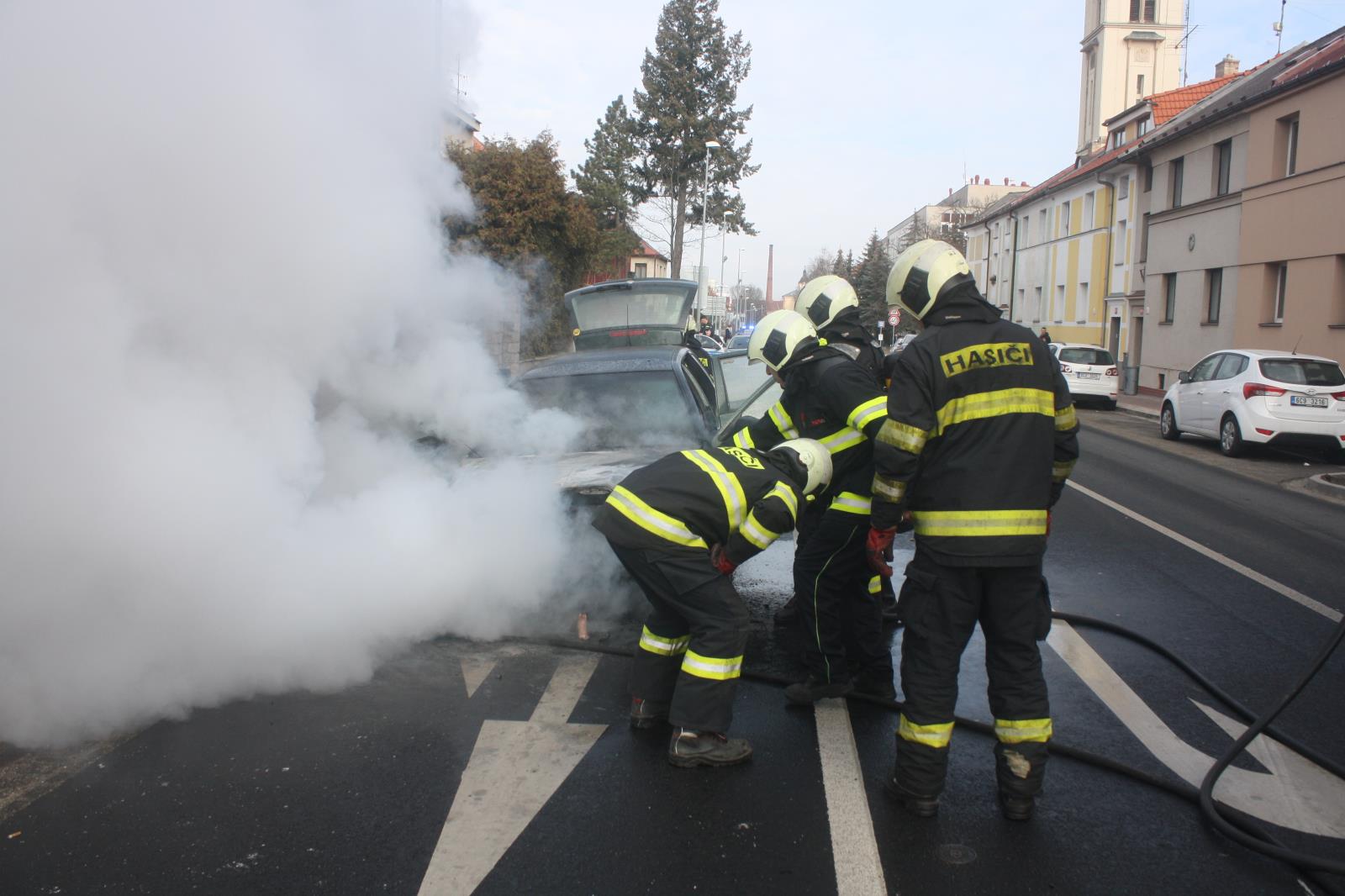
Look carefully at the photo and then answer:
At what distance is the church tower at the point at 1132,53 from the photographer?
4484cm

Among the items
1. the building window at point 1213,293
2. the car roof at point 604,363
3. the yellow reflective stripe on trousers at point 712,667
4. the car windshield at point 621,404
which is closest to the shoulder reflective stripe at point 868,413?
the yellow reflective stripe on trousers at point 712,667

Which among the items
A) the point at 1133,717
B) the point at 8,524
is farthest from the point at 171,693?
the point at 1133,717

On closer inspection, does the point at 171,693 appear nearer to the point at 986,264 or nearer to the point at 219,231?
the point at 219,231

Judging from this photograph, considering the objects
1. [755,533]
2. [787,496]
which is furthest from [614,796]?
[787,496]

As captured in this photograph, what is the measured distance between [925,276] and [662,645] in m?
1.77

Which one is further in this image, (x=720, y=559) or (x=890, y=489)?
(x=720, y=559)

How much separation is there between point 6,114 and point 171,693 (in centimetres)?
237

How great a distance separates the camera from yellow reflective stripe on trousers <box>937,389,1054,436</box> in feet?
10.6

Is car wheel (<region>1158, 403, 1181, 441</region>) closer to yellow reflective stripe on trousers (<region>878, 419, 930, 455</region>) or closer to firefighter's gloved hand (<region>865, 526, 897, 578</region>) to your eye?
firefighter's gloved hand (<region>865, 526, 897, 578</region>)

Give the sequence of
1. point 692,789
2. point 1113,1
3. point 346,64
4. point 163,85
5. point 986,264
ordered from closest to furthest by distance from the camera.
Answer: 1. point 692,789
2. point 163,85
3. point 346,64
4. point 1113,1
5. point 986,264

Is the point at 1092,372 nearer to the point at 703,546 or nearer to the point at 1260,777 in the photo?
the point at 1260,777

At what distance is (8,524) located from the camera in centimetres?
372

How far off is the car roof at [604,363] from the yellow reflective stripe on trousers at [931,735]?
3815mm

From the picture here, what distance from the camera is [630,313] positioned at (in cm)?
1470
